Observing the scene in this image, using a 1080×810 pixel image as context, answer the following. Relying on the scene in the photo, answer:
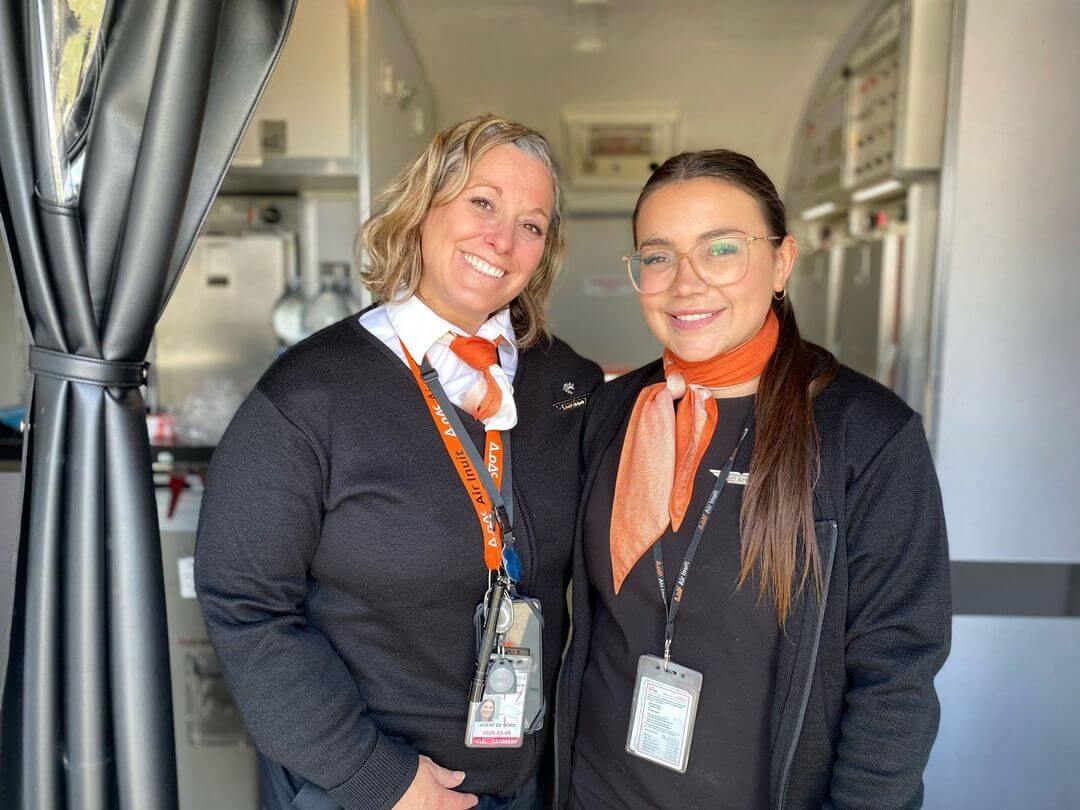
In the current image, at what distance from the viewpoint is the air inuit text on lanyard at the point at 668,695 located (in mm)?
1232

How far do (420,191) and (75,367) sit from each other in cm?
63

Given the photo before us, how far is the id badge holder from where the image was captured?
53.4 inches

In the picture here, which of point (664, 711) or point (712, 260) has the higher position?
point (712, 260)

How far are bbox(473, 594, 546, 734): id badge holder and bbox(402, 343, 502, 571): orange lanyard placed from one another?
0.25 ft

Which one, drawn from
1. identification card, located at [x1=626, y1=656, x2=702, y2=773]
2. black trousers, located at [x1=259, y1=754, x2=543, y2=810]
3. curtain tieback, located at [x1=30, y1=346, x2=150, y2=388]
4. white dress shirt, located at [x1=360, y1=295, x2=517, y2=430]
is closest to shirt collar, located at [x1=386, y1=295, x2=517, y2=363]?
white dress shirt, located at [x1=360, y1=295, x2=517, y2=430]

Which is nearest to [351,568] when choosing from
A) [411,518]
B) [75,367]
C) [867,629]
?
[411,518]

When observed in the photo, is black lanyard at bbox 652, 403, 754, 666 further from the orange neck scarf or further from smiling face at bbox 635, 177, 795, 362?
smiling face at bbox 635, 177, 795, 362

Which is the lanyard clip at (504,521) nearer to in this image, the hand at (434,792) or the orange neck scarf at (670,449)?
the orange neck scarf at (670,449)

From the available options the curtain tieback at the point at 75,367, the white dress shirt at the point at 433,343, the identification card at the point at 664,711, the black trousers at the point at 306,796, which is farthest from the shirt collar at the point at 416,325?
the black trousers at the point at 306,796

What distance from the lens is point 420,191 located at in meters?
1.47

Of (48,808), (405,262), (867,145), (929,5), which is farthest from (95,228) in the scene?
(867,145)

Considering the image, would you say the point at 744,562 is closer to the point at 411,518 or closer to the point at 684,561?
the point at 684,561

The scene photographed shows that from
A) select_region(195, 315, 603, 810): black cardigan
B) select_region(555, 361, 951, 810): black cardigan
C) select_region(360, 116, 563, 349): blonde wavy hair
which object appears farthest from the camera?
select_region(360, 116, 563, 349): blonde wavy hair

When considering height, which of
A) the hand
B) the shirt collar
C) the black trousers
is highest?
the shirt collar
